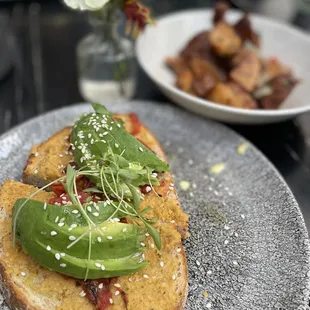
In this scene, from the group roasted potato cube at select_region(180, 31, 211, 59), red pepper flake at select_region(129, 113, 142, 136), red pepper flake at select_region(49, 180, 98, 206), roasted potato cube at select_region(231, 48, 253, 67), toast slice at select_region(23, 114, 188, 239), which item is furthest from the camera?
roasted potato cube at select_region(180, 31, 211, 59)

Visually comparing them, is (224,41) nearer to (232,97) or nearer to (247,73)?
(247,73)

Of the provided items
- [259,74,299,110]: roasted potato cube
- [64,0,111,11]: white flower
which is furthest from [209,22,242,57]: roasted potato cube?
[64,0,111,11]: white flower

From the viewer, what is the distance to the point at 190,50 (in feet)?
9.53

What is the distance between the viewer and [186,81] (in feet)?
9.14

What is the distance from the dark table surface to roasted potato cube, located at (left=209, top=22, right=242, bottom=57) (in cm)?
47

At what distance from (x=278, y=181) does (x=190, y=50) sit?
3.57ft

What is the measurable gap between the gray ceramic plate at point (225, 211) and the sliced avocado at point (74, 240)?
1.23ft

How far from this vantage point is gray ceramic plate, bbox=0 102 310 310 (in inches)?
71.5

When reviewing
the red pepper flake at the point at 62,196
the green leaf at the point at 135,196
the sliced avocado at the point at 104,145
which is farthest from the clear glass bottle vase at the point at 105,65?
the green leaf at the point at 135,196

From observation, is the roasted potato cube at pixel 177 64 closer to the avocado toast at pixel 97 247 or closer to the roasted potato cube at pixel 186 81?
the roasted potato cube at pixel 186 81

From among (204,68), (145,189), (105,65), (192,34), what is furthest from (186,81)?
(145,189)

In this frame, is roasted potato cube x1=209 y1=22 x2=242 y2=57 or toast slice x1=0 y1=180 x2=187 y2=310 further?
roasted potato cube x1=209 y1=22 x2=242 y2=57

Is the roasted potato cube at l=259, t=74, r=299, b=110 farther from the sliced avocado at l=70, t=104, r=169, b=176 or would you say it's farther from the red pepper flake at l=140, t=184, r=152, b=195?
the red pepper flake at l=140, t=184, r=152, b=195

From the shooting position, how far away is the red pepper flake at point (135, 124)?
7.77ft
